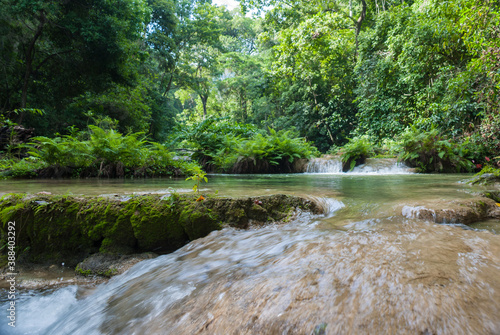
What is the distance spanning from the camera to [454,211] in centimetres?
204

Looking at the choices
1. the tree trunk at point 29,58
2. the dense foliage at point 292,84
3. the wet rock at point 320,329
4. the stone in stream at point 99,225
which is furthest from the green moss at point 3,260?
the tree trunk at point 29,58

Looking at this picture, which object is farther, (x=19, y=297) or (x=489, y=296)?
(x=19, y=297)

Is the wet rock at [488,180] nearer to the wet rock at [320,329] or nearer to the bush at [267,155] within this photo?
the wet rock at [320,329]

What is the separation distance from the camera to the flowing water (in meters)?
0.88

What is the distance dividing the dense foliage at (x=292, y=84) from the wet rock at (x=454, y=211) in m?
3.71

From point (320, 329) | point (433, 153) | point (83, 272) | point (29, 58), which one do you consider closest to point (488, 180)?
point (320, 329)

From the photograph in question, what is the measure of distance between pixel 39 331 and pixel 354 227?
6.57ft

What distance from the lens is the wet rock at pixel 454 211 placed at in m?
2.02

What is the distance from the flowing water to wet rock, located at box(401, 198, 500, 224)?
12 centimetres

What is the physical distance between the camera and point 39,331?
1.40 metres

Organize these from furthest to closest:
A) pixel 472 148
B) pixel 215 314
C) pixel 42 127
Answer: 1. pixel 42 127
2. pixel 472 148
3. pixel 215 314

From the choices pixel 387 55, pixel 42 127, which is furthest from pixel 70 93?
pixel 387 55

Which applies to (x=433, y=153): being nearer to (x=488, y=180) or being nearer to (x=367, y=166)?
(x=367, y=166)

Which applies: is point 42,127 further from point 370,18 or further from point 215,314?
point 370,18
